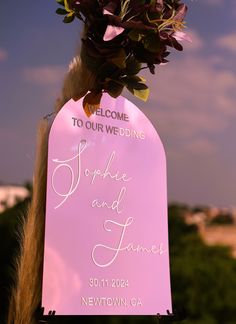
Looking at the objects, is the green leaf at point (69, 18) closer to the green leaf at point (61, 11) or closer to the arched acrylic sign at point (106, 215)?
the green leaf at point (61, 11)

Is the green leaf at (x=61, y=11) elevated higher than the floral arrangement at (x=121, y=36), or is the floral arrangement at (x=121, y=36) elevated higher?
the green leaf at (x=61, y=11)

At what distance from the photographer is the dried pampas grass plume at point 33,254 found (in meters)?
0.88

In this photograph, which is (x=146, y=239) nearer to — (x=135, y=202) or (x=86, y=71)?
(x=135, y=202)

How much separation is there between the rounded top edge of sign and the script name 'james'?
5 centimetres

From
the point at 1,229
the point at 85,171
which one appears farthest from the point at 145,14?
the point at 1,229

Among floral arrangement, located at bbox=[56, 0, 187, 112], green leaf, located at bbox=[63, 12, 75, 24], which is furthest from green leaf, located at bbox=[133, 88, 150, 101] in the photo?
green leaf, located at bbox=[63, 12, 75, 24]

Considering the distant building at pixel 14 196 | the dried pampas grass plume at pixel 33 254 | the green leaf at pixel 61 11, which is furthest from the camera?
the distant building at pixel 14 196

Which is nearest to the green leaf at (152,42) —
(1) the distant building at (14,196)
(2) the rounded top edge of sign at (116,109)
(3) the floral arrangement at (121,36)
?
(3) the floral arrangement at (121,36)

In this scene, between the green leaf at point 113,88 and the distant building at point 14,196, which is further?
the distant building at point 14,196

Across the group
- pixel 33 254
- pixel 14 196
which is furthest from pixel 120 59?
pixel 14 196

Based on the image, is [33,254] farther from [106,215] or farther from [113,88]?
[113,88]

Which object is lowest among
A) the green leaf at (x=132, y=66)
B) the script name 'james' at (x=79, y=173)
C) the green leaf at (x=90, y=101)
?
the script name 'james' at (x=79, y=173)

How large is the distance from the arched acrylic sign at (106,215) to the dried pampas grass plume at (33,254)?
2cm

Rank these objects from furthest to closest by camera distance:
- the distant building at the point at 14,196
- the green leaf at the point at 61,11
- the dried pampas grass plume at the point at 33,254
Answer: the distant building at the point at 14,196 < the green leaf at the point at 61,11 < the dried pampas grass plume at the point at 33,254
